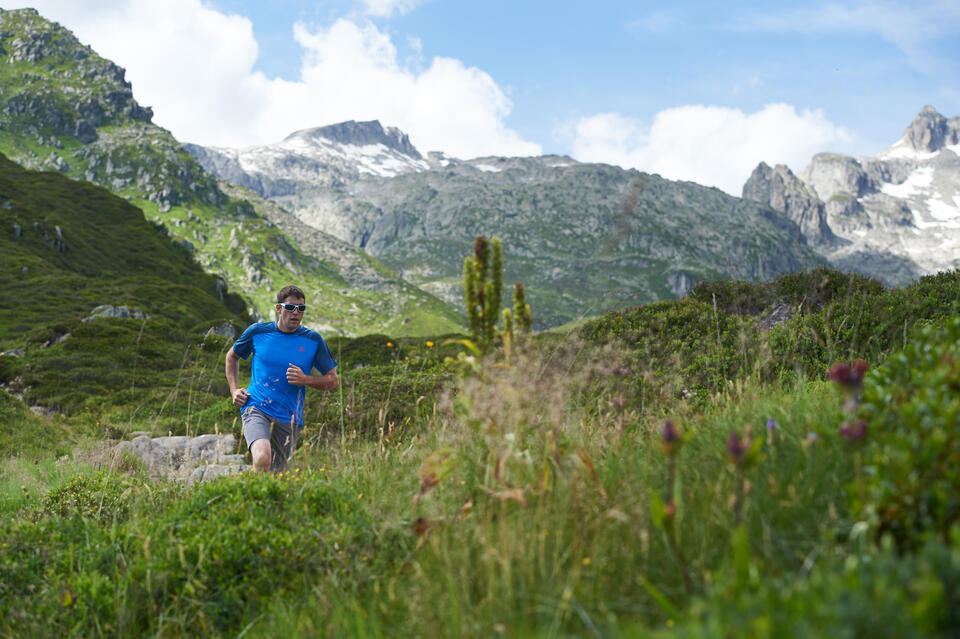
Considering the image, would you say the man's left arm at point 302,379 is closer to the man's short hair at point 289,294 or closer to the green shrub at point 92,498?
the man's short hair at point 289,294

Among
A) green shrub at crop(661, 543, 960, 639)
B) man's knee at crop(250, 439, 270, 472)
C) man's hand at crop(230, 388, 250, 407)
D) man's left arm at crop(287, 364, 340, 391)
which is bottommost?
man's knee at crop(250, 439, 270, 472)

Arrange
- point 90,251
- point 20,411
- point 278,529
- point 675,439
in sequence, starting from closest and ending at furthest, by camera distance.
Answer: point 675,439 → point 278,529 → point 20,411 → point 90,251

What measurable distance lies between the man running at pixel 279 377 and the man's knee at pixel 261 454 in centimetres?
1

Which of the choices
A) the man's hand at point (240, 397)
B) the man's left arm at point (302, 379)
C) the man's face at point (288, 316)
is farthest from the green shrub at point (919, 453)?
the man's face at point (288, 316)

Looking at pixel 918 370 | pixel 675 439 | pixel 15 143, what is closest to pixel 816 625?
pixel 675 439

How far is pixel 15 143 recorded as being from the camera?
181875 millimetres

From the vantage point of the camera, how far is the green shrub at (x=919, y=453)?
192 cm

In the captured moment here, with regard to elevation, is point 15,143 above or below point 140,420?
above

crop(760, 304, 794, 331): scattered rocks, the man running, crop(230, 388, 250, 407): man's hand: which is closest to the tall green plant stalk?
the man running

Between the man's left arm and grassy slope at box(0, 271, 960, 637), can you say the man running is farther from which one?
grassy slope at box(0, 271, 960, 637)

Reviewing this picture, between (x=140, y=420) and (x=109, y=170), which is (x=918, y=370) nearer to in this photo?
(x=140, y=420)

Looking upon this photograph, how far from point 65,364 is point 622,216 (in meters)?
28.0

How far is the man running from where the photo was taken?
6625mm

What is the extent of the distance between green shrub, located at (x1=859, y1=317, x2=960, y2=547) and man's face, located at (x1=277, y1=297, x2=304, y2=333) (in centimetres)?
631
